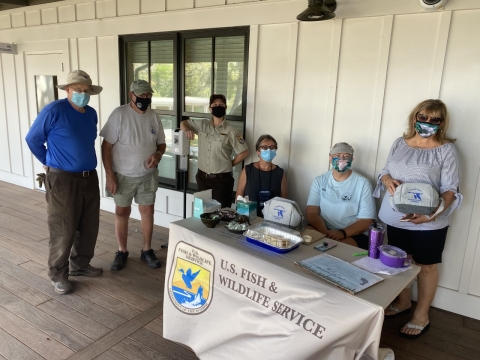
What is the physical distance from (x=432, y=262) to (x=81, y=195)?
2.50m

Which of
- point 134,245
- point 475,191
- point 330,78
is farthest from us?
point 134,245

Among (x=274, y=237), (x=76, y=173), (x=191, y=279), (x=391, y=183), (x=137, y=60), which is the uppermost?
(x=137, y=60)

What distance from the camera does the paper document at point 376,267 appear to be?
1.63 meters

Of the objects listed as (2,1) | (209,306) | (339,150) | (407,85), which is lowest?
(209,306)

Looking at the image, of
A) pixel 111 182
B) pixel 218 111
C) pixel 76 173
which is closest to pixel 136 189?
pixel 111 182

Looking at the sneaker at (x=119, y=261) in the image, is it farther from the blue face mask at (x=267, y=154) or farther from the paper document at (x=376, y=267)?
the paper document at (x=376, y=267)

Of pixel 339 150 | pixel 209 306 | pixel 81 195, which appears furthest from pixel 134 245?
pixel 339 150

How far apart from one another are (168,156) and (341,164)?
7.26 ft

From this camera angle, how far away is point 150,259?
316cm

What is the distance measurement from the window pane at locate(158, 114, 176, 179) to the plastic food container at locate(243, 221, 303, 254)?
229 cm

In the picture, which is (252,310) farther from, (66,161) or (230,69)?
(230,69)

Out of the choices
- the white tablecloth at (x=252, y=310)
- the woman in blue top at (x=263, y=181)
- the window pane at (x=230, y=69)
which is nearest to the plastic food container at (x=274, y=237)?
the white tablecloth at (x=252, y=310)

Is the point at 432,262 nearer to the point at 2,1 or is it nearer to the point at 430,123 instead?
the point at 430,123

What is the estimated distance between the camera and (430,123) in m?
2.16
